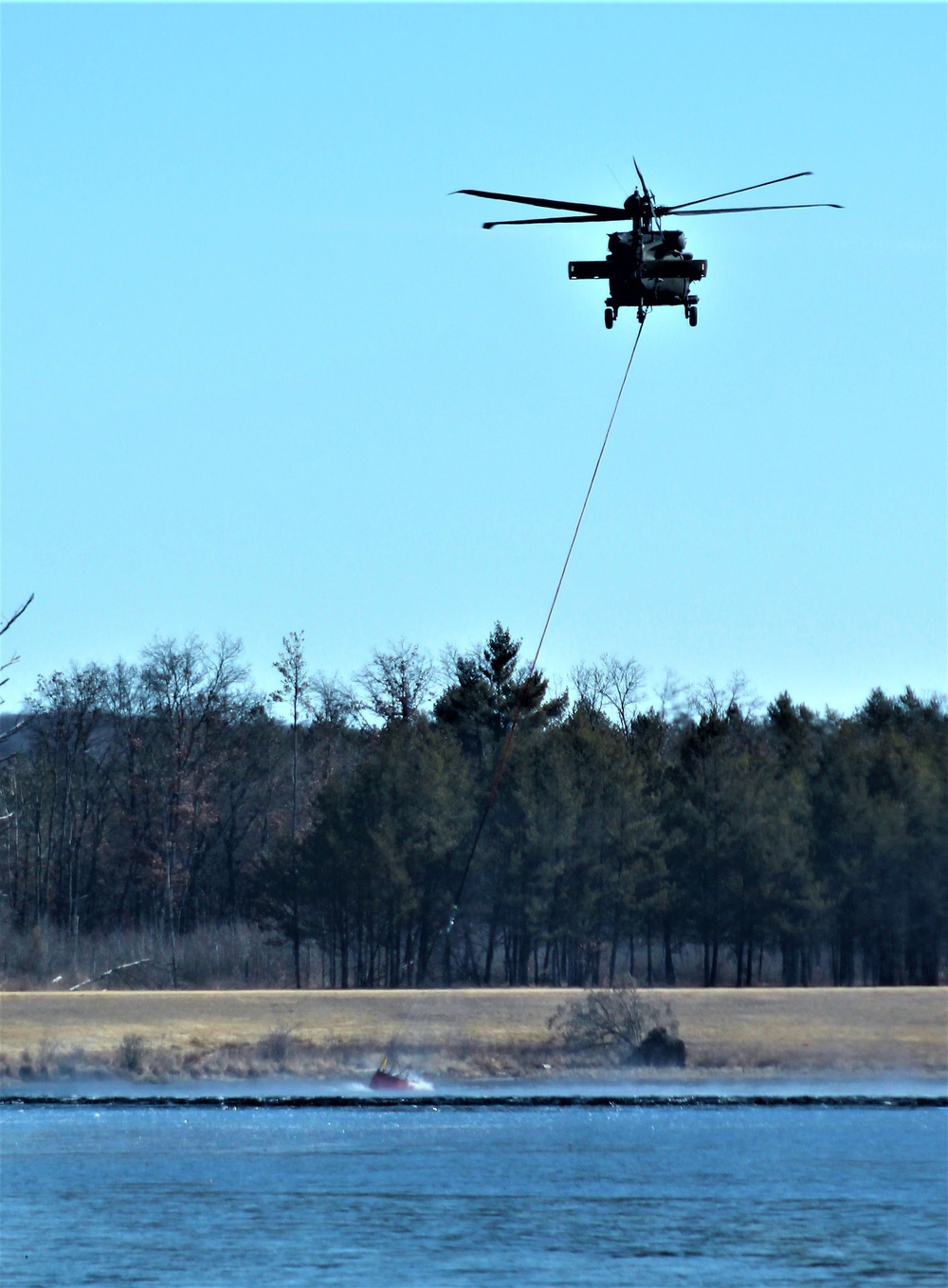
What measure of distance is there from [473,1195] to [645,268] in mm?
24014

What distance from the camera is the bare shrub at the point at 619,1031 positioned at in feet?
180

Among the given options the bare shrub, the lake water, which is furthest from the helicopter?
the bare shrub

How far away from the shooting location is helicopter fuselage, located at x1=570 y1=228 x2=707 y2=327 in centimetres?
2023

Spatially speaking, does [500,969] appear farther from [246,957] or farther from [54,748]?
[54,748]

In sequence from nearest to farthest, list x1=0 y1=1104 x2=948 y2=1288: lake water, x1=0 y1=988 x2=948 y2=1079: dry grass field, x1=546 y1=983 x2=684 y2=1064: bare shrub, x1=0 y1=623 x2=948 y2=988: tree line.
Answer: x1=0 y1=1104 x2=948 y2=1288: lake water, x1=0 y1=988 x2=948 y2=1079: dry grass field, x1=546 y1=983 x2=684 y2=1064: bare shrub, x1=0 y1=623 x2=948 y2=988: tree line

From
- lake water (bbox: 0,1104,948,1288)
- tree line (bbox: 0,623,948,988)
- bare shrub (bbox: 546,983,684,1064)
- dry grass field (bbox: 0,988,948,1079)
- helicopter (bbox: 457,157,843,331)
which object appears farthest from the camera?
tree line (bbox: 0,623,948,988)

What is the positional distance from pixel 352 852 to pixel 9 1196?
32.0 m

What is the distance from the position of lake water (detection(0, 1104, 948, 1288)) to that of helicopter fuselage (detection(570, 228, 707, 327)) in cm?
1632

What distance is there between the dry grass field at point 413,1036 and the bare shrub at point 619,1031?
1.72 ft

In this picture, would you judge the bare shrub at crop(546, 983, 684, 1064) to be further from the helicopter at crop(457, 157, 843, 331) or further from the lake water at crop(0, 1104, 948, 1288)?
the helicopter at crop(457, 157, 843, 331)

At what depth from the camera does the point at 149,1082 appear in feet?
176

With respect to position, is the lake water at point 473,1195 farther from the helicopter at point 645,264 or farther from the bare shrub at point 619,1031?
the helicopter at point 645,264

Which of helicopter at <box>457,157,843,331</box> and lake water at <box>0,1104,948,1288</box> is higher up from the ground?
helicopter at <box>457,157,843,331</box>

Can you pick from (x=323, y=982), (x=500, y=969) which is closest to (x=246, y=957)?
(x=323, y=982)
